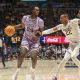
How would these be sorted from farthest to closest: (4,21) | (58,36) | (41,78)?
(4,21) < (58,36) < (41,78)

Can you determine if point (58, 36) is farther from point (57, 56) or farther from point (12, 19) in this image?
point (12, 19)

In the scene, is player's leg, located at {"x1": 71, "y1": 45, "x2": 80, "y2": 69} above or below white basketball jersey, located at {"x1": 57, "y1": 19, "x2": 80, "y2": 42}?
below

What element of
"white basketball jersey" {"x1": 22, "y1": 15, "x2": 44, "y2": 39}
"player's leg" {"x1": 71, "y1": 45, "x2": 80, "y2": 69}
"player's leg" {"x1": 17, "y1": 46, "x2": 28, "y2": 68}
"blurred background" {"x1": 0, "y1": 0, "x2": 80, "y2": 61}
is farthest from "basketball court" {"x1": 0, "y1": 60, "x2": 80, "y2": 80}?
"blurred background" {"x1": 0, "y1": 0, "x2": 80, "y2": 61}

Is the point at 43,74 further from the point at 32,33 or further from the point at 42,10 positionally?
the point at 42,10

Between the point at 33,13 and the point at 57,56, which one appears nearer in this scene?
the point at 33,13

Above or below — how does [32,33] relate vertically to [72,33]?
above

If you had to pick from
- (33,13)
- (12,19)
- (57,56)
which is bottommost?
(57,56)

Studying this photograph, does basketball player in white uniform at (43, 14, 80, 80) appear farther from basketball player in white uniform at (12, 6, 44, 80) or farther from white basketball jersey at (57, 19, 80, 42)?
basketball player in white uniform at (12, 6, 44, 80)

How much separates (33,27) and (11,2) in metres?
18.6

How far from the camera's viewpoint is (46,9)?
27172mm

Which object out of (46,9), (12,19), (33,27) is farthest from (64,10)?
(33,27)

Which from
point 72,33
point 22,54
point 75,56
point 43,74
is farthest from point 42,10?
point 22,54

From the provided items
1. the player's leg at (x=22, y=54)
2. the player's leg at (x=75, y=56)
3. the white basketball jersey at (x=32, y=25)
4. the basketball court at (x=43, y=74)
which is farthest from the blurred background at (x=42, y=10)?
the player's leg at (x=22, y=54)

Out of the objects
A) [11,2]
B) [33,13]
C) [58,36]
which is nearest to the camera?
[33,13]
